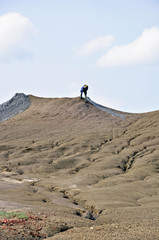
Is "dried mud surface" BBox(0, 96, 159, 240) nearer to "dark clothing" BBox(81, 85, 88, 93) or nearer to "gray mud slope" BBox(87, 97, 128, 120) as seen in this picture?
"gray mud slope" BBox(87, 97, 128, 120)

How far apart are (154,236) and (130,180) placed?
13.5 meters

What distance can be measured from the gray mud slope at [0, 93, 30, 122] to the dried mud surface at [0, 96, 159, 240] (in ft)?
3.64

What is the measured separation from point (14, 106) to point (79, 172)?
22.2m

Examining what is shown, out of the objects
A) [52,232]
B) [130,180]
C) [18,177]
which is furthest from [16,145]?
[52,232]

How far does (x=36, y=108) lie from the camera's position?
4866 centimetres

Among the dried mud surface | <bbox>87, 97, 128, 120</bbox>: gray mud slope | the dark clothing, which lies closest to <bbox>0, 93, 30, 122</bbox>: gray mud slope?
the dried mud surface

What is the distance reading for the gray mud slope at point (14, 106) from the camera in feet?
158

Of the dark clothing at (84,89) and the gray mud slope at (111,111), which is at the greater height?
the dark clothing at (84,89)

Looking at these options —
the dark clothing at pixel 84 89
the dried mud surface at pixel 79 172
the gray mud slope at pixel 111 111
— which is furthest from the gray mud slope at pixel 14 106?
the gray mud slope at pixel 111 111

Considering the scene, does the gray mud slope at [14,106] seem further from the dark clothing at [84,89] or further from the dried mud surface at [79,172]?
the dark clothing at [84,89]

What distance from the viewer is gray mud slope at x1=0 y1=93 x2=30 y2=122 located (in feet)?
158

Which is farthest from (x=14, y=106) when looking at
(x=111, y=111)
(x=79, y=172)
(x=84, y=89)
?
(x=79, y=172)

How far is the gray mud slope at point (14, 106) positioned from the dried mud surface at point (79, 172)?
43.7 inches

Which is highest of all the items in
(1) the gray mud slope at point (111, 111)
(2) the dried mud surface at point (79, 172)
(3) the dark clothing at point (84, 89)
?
(3) the dark clothing at point (84, 89)
